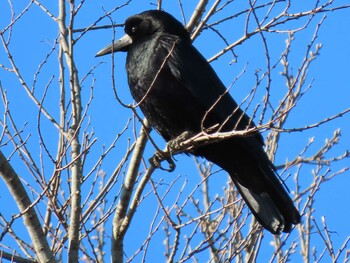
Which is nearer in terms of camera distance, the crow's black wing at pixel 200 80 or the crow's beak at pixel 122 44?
the crow's black wing at pixel 200 80

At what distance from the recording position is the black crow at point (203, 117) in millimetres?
5352

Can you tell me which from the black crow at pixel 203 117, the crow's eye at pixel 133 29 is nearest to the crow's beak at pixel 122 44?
the crow's eye at pixel 133 29

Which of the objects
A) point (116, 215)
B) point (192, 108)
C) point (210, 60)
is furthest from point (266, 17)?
point (116, 215)

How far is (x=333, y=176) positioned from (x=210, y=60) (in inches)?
105

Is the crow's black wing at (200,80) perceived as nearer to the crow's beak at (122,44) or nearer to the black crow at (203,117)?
the black crow at (203,117)

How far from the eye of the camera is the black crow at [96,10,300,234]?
5352 mm

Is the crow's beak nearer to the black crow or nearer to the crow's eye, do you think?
the crow's eye

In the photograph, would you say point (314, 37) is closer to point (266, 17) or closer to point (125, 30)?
point (266, 17)

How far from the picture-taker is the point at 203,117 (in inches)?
210

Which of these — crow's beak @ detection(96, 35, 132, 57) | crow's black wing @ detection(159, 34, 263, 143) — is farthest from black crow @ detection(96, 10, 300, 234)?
crow's beak @ detection(96, 35, 132, 57)

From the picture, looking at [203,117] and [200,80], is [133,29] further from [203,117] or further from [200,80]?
[203,117]

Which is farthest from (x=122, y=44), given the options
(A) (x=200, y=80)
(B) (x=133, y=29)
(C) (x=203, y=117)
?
(C) (x=203, y=117)

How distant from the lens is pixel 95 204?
196 inches

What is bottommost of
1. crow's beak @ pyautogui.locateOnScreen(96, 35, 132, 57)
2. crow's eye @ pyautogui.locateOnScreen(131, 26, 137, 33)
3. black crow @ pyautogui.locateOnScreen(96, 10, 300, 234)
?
black crow @ pyautogui.locateOnScreen(96, 10, 300, 234)
